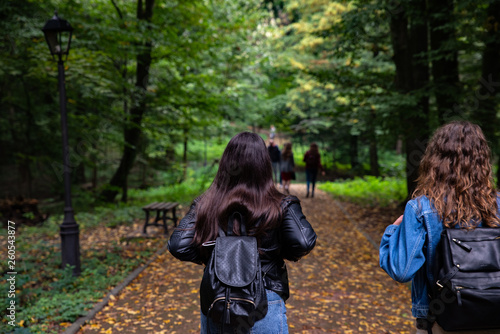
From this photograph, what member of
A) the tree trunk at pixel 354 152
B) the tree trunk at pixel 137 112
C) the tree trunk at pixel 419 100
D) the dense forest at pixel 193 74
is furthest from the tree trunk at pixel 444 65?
the tree trunk at pixel 354 152

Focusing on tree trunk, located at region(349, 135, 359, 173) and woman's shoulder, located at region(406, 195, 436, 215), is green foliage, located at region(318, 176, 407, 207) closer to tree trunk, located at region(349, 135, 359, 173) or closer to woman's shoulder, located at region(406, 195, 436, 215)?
tree trunk, located at region(349, 135, 359, 173)

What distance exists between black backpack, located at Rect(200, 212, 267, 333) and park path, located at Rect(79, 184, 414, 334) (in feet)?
8.87

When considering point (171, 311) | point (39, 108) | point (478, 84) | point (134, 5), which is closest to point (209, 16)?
point (134, 5)

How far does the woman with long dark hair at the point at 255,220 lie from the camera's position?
2121 millimetres

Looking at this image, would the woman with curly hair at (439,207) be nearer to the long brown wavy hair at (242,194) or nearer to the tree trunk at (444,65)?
the long brown wavy hair at (242,194)

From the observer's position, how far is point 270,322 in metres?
2.11

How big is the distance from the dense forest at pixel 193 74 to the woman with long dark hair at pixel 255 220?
Result: 5714 millimetres

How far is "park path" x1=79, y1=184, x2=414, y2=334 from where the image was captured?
4.54 meters

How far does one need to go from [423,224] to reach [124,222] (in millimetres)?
9859

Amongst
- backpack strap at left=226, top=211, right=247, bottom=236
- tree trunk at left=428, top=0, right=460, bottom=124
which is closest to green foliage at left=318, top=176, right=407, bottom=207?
tree trunk at left=428, top=0, right=460, bottom=124

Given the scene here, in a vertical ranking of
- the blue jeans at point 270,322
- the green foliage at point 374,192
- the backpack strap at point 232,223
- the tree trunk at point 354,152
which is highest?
the tree trunk at point 354,152

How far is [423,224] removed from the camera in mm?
2023

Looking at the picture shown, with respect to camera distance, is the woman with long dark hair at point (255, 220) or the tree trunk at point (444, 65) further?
the tree trunk at point (444, 65)

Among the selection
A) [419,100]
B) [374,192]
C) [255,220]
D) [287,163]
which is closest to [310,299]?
[255,220]
